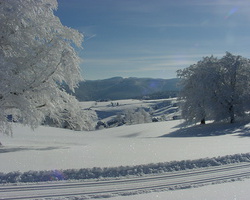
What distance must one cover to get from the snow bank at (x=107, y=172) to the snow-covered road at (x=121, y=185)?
0.36 meters

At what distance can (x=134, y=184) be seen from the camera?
21.7ft

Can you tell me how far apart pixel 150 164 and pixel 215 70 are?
2362 centimetres

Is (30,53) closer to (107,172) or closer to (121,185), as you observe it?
(107,172)

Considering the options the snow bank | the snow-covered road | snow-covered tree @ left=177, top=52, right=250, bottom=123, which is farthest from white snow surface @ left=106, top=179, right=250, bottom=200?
snow-covered tree @ left=177, top=52, right=250, bottom=123

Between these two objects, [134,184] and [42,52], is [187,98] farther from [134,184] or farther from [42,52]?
[134,184]

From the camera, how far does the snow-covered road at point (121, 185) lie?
19.3 ft

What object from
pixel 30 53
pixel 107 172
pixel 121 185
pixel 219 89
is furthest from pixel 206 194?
pixel 219 89

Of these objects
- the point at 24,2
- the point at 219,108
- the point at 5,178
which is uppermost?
the point at 24,2

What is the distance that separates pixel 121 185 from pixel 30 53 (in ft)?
20.6

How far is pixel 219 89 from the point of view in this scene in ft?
93.2

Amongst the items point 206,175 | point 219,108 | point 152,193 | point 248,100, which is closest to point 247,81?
point 248,100

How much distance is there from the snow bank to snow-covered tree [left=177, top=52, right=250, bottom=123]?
65.8 feet

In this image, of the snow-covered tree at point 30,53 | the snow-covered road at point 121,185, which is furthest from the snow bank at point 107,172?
the snow-covered tree at point 30,53

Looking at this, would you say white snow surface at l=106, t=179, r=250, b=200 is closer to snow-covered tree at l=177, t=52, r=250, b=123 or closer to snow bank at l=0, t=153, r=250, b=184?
snow bank at l=0, t=153, r=250, b=184
